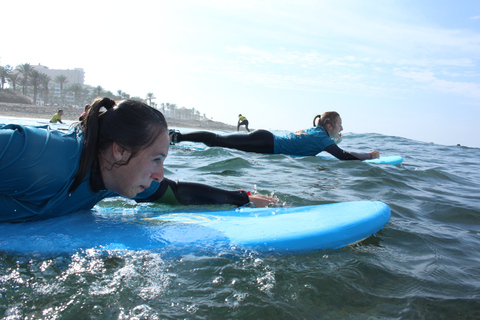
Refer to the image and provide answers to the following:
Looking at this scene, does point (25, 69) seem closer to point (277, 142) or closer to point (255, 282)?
point (277, 142)

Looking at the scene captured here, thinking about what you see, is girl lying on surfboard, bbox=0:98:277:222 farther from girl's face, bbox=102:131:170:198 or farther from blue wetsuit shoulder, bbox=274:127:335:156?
blue wetsuit shoulder, bbox=274:127:335:156

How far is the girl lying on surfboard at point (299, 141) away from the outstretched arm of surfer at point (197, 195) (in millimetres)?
3054

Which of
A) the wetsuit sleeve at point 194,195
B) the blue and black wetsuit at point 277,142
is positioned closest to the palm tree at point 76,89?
the blue and black wetsuit at point 277,142

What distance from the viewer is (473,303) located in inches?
67.5

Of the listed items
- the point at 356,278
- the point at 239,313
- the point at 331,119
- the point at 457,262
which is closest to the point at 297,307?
the point at 239,313

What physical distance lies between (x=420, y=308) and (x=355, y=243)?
2.28ft

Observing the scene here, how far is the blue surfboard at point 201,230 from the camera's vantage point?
74.2 inches

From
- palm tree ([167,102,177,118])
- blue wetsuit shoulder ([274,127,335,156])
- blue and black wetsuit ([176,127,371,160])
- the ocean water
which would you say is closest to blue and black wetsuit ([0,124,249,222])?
the ocean water

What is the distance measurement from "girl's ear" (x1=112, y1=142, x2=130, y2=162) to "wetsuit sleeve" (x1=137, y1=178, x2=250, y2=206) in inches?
28.8

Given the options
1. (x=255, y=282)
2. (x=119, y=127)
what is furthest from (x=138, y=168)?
(x=255, y=282)

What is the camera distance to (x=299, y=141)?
6.47 m

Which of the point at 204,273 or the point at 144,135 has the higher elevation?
the point at 144,135

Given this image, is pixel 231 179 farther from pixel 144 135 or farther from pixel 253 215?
pixel 144 135

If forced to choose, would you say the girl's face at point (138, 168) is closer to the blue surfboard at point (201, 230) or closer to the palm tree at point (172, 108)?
the blue surfboard at point (201, 230)
